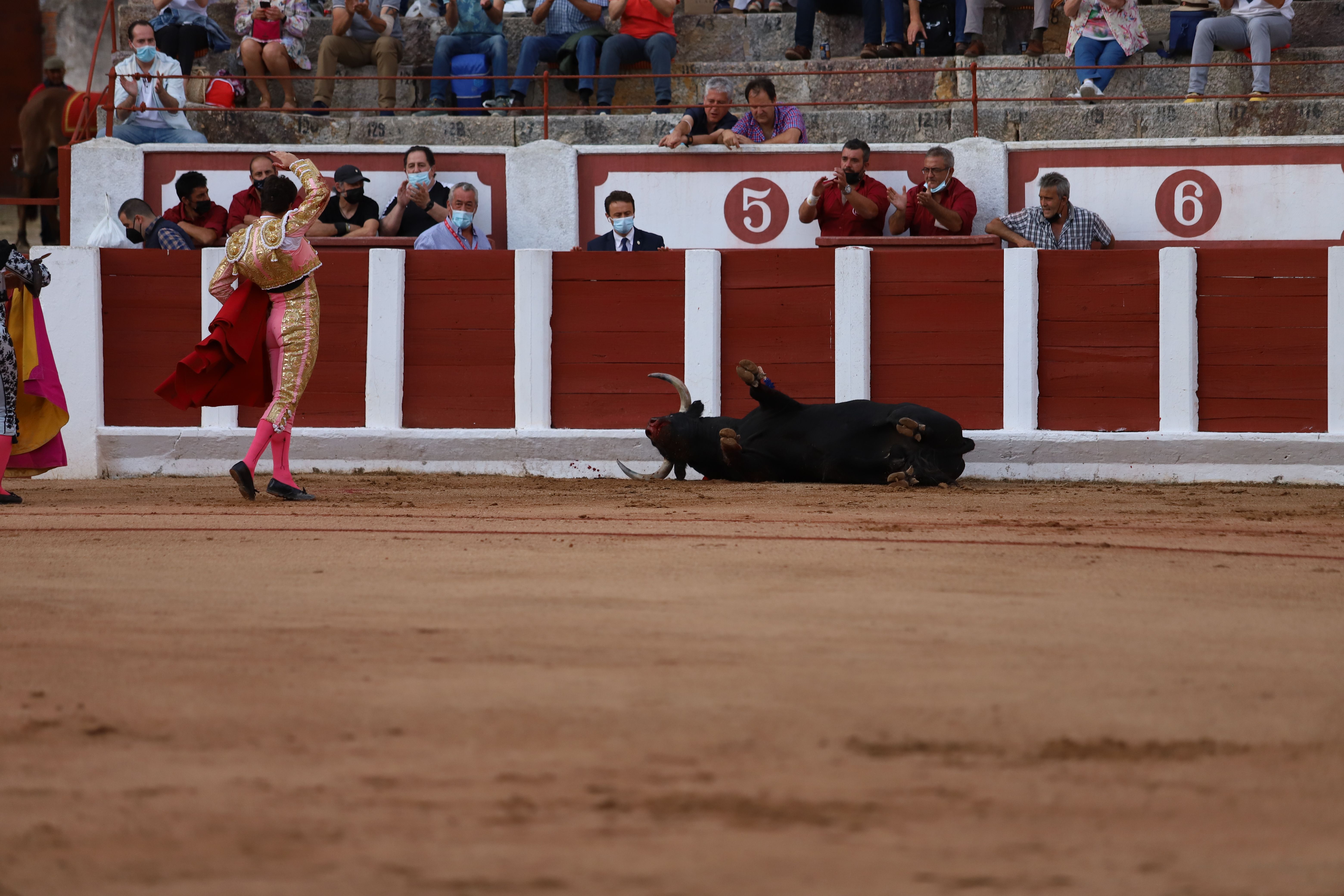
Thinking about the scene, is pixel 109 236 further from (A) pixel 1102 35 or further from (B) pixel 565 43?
(A) pixel 1102 35

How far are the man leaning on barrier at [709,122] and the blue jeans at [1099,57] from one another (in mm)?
2470

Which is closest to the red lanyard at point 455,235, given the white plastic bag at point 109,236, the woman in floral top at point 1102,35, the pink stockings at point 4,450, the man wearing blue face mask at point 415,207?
the man wearing blue face mask at point 415,207

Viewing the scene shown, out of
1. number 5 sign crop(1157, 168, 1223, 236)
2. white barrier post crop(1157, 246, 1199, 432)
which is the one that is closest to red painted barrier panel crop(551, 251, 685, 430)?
white barrier post crop(1157, 246, 1199, 432)

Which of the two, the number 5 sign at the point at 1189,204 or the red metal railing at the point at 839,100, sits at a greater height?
the red metal railing at the point at 839,100

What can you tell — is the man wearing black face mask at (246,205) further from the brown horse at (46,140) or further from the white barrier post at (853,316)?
the white barrier post at (853,316)

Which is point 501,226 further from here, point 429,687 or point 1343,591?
point 429,687

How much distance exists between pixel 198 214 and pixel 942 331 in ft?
15.3

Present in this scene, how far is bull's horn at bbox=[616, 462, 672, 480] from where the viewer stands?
825 cm

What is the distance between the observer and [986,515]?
6.30 m

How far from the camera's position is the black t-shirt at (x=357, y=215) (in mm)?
9859

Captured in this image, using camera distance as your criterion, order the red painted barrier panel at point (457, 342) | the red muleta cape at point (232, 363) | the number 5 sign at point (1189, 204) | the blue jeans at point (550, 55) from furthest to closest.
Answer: the blue jeans at point (550, 55) < the number 5 sign at point (1189, 204) < the red painted barrier panel at point (457, 342) < the red muleta cape at point (232, 363)

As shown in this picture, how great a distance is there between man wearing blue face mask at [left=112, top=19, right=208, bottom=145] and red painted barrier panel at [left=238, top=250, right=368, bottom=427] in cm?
232

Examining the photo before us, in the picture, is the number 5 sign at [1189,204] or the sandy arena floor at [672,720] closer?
the sandy arena floor at [672,720]

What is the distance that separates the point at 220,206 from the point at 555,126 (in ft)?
8.09
